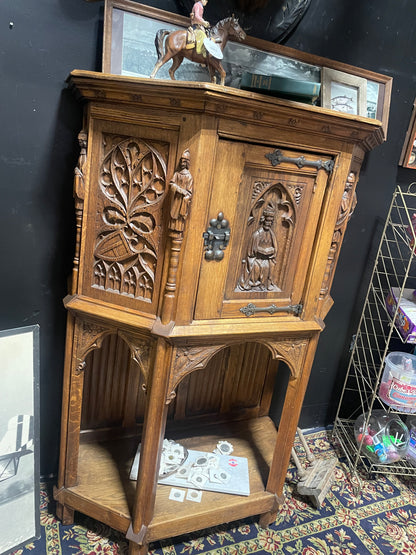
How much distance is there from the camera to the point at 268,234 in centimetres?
147

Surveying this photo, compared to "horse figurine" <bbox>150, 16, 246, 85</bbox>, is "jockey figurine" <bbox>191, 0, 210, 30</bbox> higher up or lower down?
higher up

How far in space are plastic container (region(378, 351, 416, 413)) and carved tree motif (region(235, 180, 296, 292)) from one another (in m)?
1.02

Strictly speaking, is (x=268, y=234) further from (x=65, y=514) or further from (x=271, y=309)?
(x=65, y=514)

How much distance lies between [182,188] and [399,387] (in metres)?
1.56

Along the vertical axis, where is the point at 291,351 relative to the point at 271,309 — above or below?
below

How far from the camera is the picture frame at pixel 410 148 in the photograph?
81.6 inches

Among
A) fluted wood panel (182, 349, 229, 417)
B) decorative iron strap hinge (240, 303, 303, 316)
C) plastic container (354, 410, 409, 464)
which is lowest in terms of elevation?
plastic container (354, 410, 409, 464)

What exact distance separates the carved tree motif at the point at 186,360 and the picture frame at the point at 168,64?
0.97 m

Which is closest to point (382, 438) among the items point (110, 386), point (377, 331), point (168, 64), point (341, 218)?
point (377, 331)

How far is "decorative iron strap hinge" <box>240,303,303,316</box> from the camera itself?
1498mm

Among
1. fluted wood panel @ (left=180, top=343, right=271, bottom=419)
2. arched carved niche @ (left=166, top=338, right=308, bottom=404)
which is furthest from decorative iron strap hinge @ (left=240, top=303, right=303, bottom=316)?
fluted wood panel @ (left=180, top=343, right=271, bottom=419)

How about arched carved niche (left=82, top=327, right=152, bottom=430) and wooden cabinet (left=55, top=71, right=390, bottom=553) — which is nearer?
wooden cabinet (left=55, top=71, right=390, bottom=553)

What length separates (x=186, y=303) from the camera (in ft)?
4.55

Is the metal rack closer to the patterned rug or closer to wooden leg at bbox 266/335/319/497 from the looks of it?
the patterned rug
